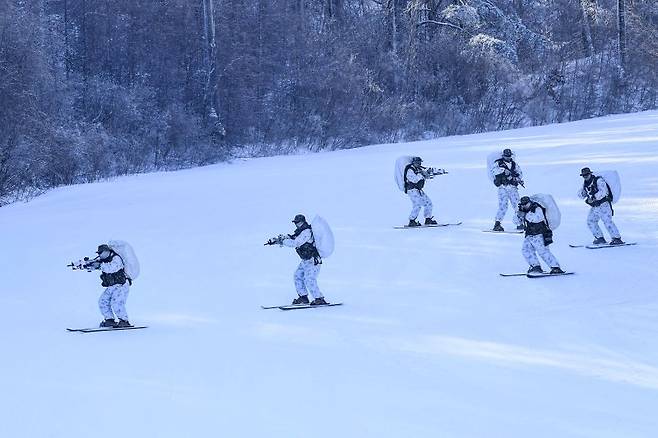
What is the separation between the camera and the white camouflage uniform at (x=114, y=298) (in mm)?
12898

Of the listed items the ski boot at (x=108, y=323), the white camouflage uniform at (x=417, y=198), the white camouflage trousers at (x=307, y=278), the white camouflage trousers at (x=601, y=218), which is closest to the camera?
the ski boot at (x=108, y=323)

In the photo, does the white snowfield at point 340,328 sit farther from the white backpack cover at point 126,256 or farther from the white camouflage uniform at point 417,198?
the white backpack cover at point 126,256

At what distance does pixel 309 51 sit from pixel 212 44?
6.83 m

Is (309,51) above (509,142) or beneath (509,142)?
above

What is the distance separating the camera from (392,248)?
18875 millimetres

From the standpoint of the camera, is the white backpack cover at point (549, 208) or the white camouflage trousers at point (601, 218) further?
the white camouflage trousers at point (601, 218)

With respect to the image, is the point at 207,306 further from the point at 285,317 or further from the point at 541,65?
the point at 541,65

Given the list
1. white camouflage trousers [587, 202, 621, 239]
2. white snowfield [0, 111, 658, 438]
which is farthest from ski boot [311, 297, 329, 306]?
white camouflage trousers [587, 202, 621, 239]

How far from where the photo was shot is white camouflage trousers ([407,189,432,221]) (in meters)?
20.6

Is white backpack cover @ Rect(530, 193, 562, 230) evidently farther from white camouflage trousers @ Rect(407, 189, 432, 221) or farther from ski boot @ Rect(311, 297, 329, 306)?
white camouflage trousers @ Rect(407, 189, 432, 221)

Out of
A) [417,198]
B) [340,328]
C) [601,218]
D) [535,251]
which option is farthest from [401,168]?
[340,328]

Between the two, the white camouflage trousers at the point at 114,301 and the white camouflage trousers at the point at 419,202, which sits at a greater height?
the white camouflage trousers at the point at 419,202

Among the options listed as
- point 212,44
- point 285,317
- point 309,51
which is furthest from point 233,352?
point 309,51

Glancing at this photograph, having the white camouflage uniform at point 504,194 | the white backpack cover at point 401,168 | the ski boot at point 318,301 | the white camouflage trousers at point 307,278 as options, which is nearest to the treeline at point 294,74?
the white backpack cover at point 401,168
